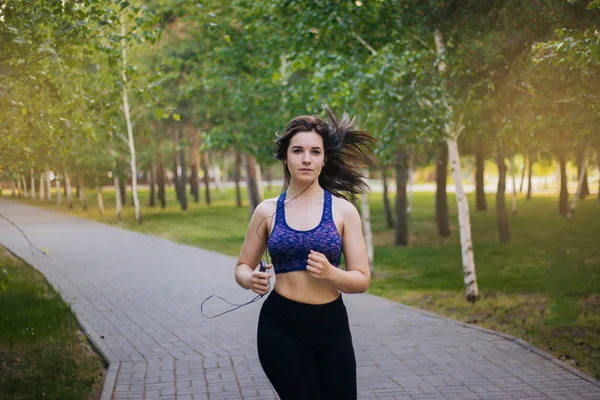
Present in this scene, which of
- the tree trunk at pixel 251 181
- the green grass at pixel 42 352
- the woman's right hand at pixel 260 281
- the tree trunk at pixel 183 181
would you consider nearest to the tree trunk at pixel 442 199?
the tree trunk at pixel 251 181

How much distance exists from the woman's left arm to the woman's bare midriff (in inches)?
3.7

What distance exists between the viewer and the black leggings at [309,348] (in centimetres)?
400

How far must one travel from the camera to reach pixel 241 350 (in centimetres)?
906

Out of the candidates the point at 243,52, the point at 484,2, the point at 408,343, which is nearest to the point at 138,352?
the point at 408,343

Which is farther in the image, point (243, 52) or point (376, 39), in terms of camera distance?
point (243, 52)

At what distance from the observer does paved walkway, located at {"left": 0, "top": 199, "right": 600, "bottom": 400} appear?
7227 millimetres

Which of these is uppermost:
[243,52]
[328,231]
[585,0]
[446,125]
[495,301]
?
Result: [243,52]

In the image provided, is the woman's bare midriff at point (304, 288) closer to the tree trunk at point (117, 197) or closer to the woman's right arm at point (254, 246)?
the woman's right arm at point (254, 246)

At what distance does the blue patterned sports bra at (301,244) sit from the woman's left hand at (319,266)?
0.56 ft

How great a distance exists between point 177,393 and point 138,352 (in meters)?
2.10

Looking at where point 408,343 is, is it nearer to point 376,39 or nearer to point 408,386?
point 408,386

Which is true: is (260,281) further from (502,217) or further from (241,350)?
(502,217)

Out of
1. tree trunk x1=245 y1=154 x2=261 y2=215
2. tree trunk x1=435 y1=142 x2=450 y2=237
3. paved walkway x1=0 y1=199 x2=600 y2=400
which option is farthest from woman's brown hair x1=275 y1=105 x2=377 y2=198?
tree trunk x1=245 y1=154 x2=261 y2=215

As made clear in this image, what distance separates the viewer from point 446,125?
1366 centimetres
